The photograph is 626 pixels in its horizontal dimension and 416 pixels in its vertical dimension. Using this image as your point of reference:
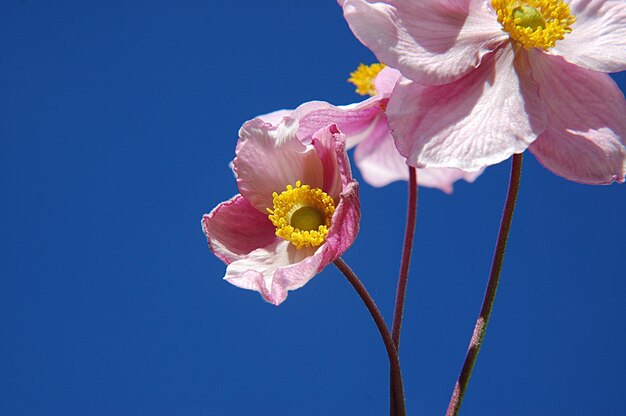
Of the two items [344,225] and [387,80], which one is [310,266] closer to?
[344,225]

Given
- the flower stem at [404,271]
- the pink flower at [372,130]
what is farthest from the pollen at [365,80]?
the flower stem at [404,271]

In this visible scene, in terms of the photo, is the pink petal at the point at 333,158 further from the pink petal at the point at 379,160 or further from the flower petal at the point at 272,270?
the pink petal at the point at 379,160

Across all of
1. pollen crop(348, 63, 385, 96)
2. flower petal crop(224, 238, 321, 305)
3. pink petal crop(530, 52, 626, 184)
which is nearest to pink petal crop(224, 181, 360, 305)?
flower petal crop(224, 238, 321, 305)

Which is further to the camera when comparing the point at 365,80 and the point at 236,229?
the point at 365,80

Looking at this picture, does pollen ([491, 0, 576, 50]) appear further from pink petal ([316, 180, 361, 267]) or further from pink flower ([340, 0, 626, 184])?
pink petal ([316, 180, 361, 267])

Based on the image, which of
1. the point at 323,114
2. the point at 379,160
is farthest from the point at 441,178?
the point at 323,114

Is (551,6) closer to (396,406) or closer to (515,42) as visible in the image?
(515,42)

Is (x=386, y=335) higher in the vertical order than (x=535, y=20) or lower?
lower
